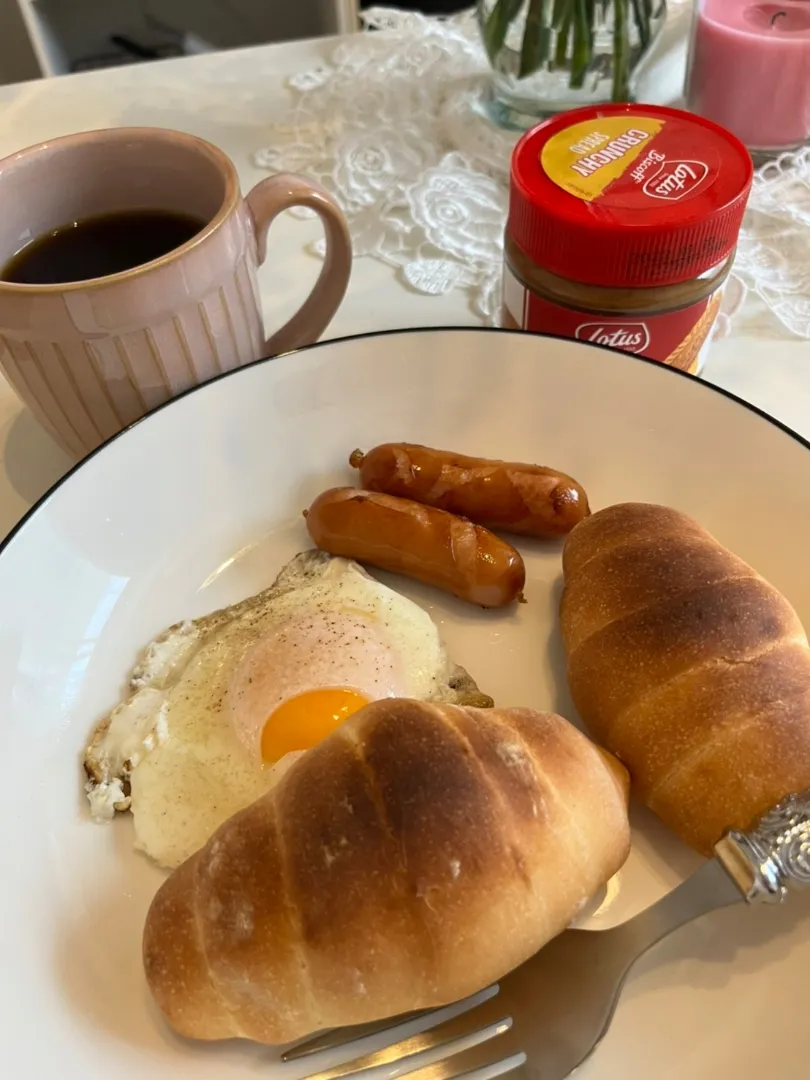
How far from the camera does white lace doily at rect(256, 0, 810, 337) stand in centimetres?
194

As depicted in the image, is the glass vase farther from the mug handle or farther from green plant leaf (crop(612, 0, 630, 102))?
the mug handle

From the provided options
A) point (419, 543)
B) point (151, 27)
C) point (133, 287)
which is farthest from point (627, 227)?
point (151, 27)

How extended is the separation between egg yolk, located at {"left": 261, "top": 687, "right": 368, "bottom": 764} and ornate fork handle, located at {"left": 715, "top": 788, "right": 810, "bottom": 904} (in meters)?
0.55

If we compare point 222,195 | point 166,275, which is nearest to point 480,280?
point 222,195

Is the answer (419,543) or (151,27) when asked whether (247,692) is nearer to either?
(419,543)

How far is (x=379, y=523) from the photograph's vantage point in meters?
1.42

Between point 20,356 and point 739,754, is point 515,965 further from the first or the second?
point 20,356

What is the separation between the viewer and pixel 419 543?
1399 mm

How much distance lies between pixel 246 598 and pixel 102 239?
0.67 m

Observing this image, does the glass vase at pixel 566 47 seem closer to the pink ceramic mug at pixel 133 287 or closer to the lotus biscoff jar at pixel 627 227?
the lotus biscoff jar at pixel 627 227

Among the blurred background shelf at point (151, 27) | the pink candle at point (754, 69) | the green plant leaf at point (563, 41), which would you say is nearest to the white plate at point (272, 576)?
the green plant leaf at point (563, 41)

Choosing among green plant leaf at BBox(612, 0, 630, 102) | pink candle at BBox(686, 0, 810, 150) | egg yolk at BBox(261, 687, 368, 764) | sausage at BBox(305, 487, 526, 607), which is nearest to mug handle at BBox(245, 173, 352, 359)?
sausage at BBox(305, 487, 526, 607)

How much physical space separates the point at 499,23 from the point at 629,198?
0.92 m

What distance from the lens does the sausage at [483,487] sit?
1.42 m
